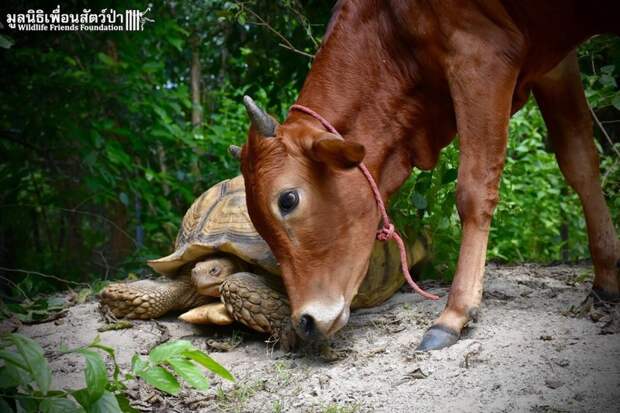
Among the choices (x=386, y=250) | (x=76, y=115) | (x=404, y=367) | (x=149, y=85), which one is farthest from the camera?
(x=149, y=85)

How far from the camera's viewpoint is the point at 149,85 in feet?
20.4

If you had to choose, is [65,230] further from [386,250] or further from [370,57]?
[370,57]

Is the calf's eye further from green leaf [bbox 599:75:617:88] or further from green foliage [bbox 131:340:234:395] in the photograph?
green leaf [bbox 599:75:617:88]

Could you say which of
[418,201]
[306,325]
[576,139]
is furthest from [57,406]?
[576,139]

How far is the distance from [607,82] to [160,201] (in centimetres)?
424

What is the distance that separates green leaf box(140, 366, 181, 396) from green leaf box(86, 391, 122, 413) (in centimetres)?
15

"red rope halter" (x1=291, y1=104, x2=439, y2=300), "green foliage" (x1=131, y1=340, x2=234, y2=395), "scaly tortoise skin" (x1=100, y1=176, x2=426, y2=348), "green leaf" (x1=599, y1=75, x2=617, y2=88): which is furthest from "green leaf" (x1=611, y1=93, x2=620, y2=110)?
"green foliage" (x1=131, y1=340, x2=234, y2=395)

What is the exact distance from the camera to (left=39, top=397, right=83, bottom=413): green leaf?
151cm

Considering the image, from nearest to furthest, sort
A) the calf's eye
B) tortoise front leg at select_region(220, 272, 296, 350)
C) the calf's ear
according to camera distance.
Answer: the calf's ear, the calf's eye, tortoise front leg at select_region(220, 272, 296, 350)

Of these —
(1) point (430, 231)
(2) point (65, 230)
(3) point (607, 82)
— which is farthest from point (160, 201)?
(3) point (607, 82)

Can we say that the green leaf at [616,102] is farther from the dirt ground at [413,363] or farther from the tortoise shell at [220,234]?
the tortoise shell at [220,234]

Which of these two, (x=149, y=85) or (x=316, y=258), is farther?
(x=149, y=85)

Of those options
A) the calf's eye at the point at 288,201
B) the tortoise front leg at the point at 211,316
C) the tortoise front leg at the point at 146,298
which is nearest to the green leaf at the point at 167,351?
the calf's eye at the point at 288,201

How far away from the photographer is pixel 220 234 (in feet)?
11.9
